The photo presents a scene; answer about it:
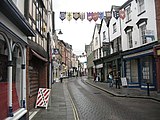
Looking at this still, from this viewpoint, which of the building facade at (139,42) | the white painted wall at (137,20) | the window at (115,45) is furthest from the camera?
the window at (115,45)

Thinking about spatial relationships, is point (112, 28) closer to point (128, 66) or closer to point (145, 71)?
point (128, 66)

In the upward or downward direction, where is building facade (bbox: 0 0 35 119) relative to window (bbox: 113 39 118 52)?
downward

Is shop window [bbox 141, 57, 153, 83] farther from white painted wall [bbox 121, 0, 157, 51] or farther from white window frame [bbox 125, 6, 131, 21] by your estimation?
white window frame [bbox 125, 6, 131, 21]

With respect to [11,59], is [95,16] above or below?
above

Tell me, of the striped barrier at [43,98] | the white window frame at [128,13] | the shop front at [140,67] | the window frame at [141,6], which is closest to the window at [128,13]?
the white window frame at [128,13]

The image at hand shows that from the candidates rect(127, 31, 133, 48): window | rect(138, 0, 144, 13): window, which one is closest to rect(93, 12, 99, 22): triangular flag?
rect(138, 0, 144, 13): window

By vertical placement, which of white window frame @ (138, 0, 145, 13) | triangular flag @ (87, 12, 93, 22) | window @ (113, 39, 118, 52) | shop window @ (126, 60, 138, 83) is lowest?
shop window @ (126, 60, 138, 83)

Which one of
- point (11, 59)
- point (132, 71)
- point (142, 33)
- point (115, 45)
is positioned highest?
point (142, 33)

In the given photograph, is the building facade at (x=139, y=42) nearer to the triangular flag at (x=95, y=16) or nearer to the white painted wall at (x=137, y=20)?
the white painted wall at (x=137, y=20)

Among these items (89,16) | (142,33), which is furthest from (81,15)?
(142,33)

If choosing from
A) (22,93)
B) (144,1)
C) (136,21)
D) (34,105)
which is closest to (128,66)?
(136,21)

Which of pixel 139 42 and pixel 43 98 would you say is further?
pixel 139 42

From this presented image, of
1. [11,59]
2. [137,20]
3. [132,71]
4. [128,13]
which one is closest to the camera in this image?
[11,59]

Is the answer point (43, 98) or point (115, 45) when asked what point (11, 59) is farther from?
point (115, 45)
